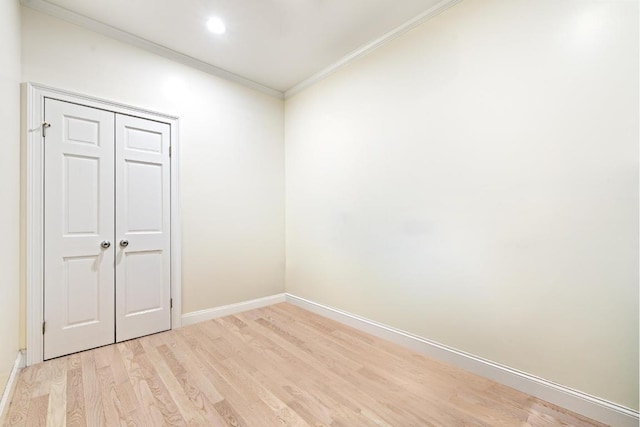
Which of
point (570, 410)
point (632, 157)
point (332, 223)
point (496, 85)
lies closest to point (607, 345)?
point (570, 410)

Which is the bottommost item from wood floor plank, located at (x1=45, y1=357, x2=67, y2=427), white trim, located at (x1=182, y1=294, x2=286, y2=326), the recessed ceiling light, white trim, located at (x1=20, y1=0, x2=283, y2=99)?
wood floor plank, located at (x1=45, y1=357, x2=67, y2=427)

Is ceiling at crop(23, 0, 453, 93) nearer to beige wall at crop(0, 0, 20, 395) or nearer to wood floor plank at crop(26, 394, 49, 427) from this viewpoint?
beige wall at crop(0, 0, 20, 395)

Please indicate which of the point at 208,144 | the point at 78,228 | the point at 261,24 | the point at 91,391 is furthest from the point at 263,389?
the point at 261,24

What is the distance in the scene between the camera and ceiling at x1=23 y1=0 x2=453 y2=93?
237 centimetres

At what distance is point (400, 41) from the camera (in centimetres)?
265

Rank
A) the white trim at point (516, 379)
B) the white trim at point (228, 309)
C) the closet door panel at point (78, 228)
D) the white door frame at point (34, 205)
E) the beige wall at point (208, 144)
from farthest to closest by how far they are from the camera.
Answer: the white trim at point (228, 309), the beige wall at point (208, 144), the closet door panel at point (78, 228), the white door frame at point (34, 205), the white trim at point (516, 379)

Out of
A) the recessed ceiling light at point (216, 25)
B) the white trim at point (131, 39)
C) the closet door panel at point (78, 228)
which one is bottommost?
the closet door panel at point (78, 228)

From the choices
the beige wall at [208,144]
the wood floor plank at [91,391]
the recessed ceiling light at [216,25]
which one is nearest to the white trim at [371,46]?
the beige wall at [208,144]

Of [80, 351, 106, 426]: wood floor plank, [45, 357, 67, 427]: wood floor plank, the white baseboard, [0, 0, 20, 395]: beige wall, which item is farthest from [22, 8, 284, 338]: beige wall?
the white baseboard

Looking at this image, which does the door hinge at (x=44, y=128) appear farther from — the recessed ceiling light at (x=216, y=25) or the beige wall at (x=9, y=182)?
the recessed ceiling light at (x=216, y=25)

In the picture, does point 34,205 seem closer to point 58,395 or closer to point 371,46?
point 58,395

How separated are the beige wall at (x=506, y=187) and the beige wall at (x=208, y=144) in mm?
1159

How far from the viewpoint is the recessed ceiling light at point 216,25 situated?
8.36ft

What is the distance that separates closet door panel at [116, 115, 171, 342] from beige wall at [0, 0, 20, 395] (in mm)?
670
